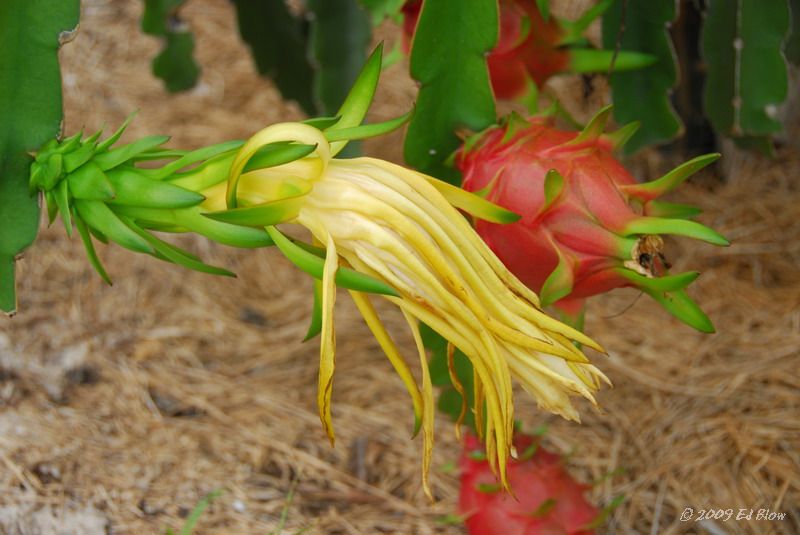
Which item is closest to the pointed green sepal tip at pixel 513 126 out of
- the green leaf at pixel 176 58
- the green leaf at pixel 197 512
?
the green leaf at pixel 197 512

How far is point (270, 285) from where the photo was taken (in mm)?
1809

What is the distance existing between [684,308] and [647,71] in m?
0.50

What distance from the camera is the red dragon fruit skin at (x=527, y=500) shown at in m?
1.10

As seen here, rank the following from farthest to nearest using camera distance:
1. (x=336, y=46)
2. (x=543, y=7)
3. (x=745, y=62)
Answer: (x=336, y=46) → (x=745, y=62) → (x=543, y=7)

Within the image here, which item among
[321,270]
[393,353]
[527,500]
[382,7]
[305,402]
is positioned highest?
[382,7]

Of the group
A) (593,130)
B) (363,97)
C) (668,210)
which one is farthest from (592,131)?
(363,97)

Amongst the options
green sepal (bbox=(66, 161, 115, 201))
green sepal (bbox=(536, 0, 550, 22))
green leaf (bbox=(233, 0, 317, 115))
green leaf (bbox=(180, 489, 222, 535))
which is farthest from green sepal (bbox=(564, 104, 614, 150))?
A: green leaf (bbox=(233, 0, 317, 115))

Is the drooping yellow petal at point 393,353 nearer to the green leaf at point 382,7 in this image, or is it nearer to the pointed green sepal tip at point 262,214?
the pointed green sepal tip at point 262,214

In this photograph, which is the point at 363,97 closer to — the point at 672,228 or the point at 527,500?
the point at 672,228

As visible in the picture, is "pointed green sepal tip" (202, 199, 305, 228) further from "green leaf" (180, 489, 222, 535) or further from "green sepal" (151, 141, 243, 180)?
"green leaf" (180, 489, 222, 535)

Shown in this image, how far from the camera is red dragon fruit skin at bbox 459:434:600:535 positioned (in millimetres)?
1103

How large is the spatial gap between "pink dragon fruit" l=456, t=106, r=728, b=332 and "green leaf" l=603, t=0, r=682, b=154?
1.17ft

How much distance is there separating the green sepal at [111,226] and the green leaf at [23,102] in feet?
0.42

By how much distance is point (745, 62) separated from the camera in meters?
1.30
